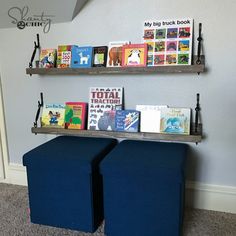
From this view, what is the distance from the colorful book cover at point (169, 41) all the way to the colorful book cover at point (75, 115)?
21.6 inches

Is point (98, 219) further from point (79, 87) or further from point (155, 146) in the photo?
point (79, 87)

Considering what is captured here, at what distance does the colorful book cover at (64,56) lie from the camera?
181 centimetres

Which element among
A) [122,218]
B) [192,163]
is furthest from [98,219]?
[192,163]

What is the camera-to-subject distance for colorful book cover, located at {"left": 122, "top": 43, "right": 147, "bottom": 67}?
1.65 m

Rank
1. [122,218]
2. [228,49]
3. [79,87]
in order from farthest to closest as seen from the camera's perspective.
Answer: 1. [79,87]
2. [228,49]
3. [122,218]

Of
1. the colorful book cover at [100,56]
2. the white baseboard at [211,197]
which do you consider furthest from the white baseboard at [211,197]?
the colorful book cover at [100,56]

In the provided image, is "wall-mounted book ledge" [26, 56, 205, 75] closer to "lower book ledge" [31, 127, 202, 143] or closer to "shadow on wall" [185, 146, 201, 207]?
"lower book ledge" [31, 127, 202, 143]

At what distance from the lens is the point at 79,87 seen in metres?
1.89

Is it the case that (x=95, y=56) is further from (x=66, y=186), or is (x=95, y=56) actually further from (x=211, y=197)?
(x=211, y=197)

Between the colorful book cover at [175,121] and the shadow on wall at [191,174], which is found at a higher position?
the colorful book cover at [175,121]

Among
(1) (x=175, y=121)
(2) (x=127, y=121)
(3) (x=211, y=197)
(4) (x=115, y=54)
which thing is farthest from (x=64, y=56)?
(3) (x=211, y=197)

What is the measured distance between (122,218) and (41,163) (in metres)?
0.55

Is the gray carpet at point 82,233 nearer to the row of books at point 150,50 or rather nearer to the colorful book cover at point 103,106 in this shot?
the colorful book cover at point 103,106

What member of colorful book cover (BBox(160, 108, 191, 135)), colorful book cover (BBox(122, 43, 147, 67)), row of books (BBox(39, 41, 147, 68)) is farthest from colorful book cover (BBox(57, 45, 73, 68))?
colorful book cover (BBox(160, 108, 191, 135))
